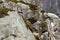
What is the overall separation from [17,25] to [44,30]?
2.45 m

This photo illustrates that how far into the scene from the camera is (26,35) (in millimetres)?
5035

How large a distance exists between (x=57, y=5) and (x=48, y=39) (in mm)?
13088

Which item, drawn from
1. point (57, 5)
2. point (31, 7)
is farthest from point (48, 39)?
point (57, 5)

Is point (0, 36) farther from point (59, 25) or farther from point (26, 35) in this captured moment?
point (59, 25)

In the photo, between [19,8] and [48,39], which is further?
[19,8]

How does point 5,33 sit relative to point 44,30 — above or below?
above

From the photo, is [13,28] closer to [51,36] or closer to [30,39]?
[30,39]

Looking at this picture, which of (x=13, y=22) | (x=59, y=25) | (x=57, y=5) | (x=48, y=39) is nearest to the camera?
(x=13, y=22)

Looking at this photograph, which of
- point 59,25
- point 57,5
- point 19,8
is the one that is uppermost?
point 19,8

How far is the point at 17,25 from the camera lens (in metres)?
5.25

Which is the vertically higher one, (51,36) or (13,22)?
(13,22)

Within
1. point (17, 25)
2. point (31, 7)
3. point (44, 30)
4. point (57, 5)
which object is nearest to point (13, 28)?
point (17, 25)

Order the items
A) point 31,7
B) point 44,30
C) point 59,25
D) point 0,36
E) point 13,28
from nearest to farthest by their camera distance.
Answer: point 0,36 → point 13,28 → point 44,30 → point 59,25 → point 31,7

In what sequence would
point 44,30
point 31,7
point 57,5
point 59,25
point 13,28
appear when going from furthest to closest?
point 57,5 → point 31,7 → point 59,25 → point 44,30 → point 13,28
